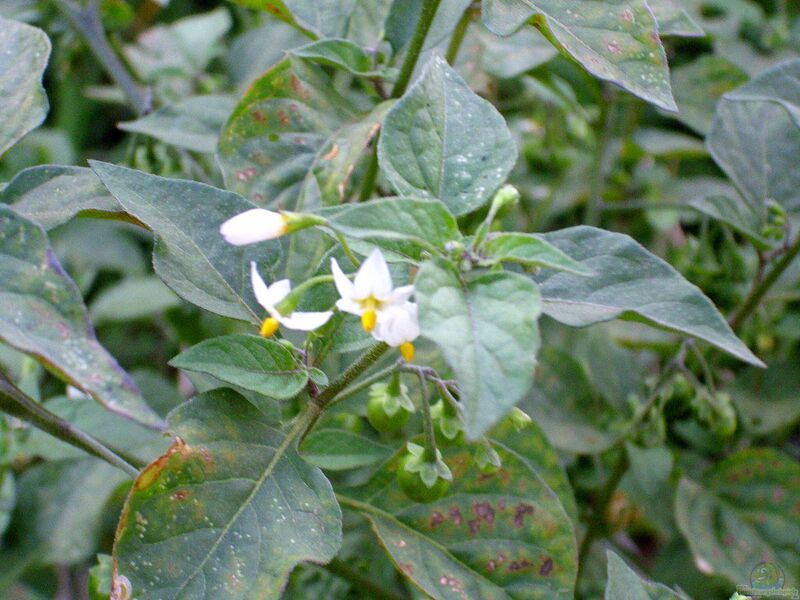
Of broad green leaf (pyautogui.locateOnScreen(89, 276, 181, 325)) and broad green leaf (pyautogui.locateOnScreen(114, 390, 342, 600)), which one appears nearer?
broad green leaf (pyautogui.locateOnScreen(114, 390, 342, 600))

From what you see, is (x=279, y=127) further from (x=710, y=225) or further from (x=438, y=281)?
(x=710, y=225)

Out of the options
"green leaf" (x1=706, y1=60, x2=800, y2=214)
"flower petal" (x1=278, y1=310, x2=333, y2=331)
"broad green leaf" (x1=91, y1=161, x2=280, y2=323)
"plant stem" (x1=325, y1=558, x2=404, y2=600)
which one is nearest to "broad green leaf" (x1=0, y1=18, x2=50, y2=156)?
"broad green leaf" (x1=91, y1=161, x2=280, y2=323)

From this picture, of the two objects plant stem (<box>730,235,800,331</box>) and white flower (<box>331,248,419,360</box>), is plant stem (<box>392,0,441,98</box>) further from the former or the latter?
plant stem (<box>730,235,800,331</box>)

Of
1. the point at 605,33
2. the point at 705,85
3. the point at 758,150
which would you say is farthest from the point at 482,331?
the point at 705,85

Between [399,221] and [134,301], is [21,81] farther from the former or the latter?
[134,301]

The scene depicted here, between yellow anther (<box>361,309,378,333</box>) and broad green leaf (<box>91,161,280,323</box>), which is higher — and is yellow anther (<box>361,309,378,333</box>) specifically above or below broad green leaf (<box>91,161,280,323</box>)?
above

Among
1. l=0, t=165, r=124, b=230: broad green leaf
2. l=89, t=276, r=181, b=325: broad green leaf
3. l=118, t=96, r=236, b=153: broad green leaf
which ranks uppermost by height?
l=0, t=165, r=124, b=230: broad green leaf
